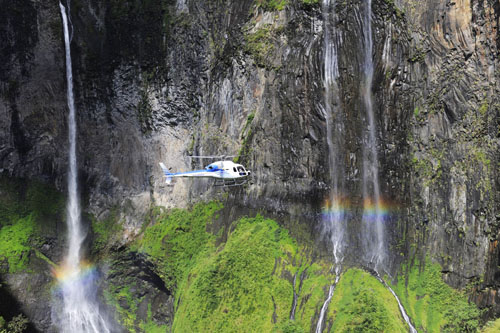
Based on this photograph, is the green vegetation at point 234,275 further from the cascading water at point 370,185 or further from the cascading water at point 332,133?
the cascading water at point 370,185

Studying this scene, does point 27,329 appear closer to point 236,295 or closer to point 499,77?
point 236,295

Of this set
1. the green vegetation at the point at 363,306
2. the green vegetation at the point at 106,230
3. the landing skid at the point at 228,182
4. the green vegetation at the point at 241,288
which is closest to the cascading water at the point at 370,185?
the green vegetation at the point at 363,306

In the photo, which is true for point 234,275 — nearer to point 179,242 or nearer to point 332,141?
point 179,242

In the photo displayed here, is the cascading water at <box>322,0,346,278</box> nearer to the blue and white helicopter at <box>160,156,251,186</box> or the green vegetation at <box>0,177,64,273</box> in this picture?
the blue and white helicopter at <box>160,156,251,186</box>

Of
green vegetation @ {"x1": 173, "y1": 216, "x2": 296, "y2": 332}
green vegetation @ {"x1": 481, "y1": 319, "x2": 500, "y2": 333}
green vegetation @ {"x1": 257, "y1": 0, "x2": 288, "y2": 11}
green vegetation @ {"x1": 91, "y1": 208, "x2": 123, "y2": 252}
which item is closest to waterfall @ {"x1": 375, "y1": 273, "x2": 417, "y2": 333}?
green vegetation @ {"x1": 481, "y1": 319, "x2": 500, "y2": 333}

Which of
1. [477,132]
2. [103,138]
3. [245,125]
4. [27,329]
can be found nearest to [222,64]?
[245,125]

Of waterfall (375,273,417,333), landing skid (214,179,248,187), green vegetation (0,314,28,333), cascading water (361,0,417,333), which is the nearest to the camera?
waterfall (375,273,417,333)
